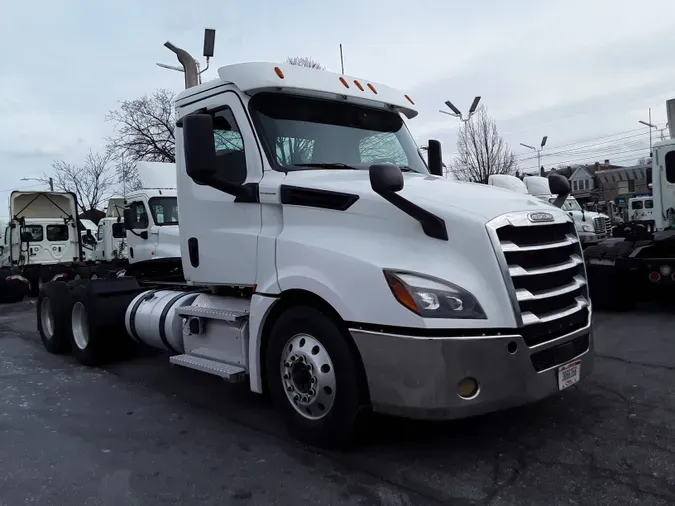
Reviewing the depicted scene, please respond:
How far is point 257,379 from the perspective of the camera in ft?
14.6

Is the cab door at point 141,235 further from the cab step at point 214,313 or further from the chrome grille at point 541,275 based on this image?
the chrome grille at point 541,275

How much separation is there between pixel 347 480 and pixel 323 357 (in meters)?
0.80

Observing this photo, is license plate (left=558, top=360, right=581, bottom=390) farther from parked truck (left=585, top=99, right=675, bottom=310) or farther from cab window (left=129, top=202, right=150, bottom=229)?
cab window (left=129, top=202, right=150, bottom=229)

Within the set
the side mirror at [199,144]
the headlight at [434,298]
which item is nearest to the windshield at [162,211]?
the side mirror at [199,144]

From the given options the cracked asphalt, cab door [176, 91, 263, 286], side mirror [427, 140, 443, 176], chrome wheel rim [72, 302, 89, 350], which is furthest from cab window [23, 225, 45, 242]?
side mirror [427, 140, 443, 176]

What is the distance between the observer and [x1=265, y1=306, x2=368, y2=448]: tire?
378cm

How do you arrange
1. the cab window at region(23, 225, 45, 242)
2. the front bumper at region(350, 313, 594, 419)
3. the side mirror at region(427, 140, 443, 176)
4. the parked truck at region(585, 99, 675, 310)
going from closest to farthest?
1. the front bumper at region(350, 313, 594, 419)
2. the side mirror at region(427, 140, 443, 176)
3. the parked truck at region(585, 99, 675, 310)
4. the cab window at region(23, 225, 45, 242)

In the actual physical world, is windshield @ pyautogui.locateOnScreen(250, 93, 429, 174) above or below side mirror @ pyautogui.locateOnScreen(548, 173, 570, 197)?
above

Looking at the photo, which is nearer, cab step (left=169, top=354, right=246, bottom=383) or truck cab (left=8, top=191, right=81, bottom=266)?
cab step (left=169, top=354, right=246, bottom=383)

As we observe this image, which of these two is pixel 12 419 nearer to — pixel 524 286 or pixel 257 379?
pixel 257 379

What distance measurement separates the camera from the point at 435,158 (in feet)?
19.7

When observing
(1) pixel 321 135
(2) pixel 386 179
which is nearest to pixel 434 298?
(2) pixel 386 179

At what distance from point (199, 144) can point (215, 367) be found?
188cm

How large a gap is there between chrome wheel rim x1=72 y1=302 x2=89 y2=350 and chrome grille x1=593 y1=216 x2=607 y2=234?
63.2ft
